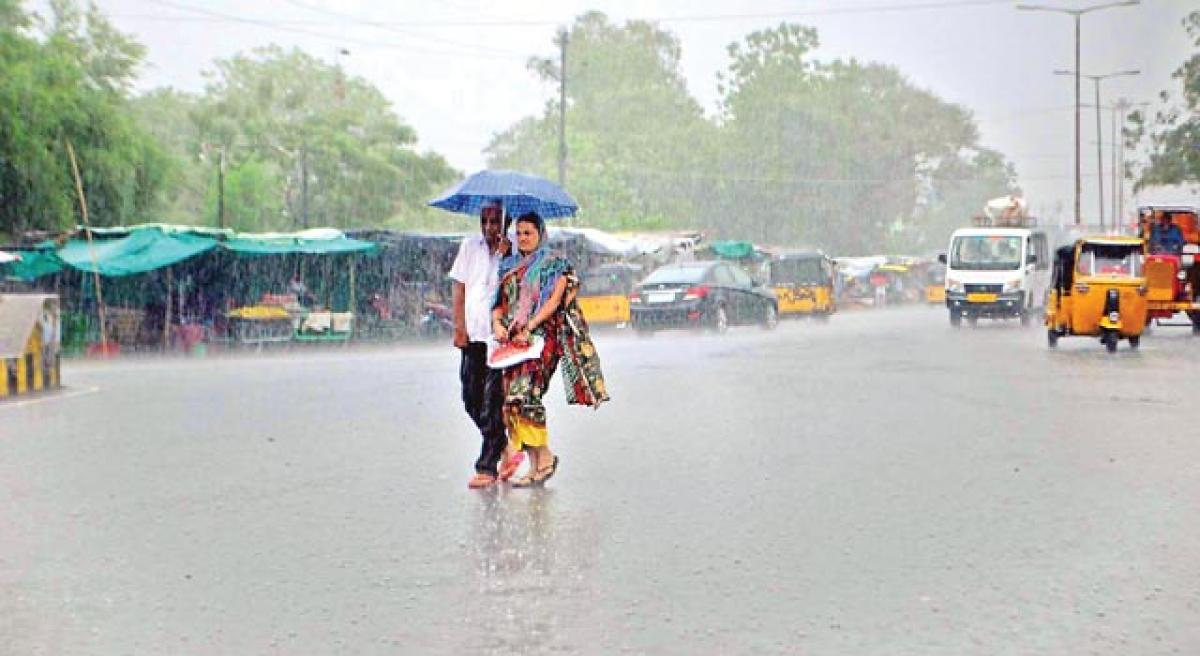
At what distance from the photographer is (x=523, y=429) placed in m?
8.88

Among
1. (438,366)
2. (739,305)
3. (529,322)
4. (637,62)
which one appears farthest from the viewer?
(637,62)

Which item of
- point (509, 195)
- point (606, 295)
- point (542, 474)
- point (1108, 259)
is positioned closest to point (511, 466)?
point (542, 474)

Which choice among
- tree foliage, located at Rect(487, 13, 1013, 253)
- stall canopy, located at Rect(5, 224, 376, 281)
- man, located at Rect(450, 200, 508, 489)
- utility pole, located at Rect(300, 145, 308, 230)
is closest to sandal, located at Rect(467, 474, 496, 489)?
man, located at Rect(450, 200, 508, 489)

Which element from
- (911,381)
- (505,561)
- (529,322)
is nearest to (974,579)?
(505,561)

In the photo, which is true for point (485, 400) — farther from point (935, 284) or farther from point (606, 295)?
point (935, 284)

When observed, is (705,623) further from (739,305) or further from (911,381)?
(739,305)

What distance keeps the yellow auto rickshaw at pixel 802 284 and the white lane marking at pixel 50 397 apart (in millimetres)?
25889

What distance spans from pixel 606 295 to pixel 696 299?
7071 millimetres

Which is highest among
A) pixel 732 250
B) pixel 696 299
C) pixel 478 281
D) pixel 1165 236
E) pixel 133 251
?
pixel 732 250

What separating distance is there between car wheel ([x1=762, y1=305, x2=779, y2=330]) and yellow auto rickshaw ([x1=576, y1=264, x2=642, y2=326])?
494 centimetres

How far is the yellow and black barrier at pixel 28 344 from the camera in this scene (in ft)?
54.6

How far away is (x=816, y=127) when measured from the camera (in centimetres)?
8319

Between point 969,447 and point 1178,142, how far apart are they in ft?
148

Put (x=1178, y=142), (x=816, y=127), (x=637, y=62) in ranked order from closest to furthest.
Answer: (x=1178, y=142) → (x=816, y=127) → (x=637, y=62)
